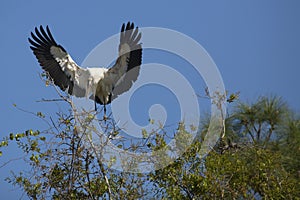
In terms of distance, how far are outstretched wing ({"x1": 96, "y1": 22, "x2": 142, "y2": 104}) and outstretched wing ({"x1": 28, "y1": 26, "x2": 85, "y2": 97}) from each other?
24cm

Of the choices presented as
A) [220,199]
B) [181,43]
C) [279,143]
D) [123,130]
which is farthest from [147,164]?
[279,143]

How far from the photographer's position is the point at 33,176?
9.64 ft

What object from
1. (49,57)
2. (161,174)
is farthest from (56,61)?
(161,174)

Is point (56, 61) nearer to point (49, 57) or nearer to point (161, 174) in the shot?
point (49, 57)

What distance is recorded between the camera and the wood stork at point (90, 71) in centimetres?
437

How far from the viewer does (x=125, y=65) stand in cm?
442

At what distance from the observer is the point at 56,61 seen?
4.71m

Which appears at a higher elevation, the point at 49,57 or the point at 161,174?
the point at 49,57

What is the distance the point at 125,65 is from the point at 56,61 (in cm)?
67

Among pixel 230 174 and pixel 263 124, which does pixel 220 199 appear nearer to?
pixel 230 174

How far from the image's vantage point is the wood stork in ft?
14.3

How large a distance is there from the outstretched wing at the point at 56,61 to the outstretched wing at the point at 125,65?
0.78ft

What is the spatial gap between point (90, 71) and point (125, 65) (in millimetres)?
284

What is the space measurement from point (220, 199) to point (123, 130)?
0.78 metres
